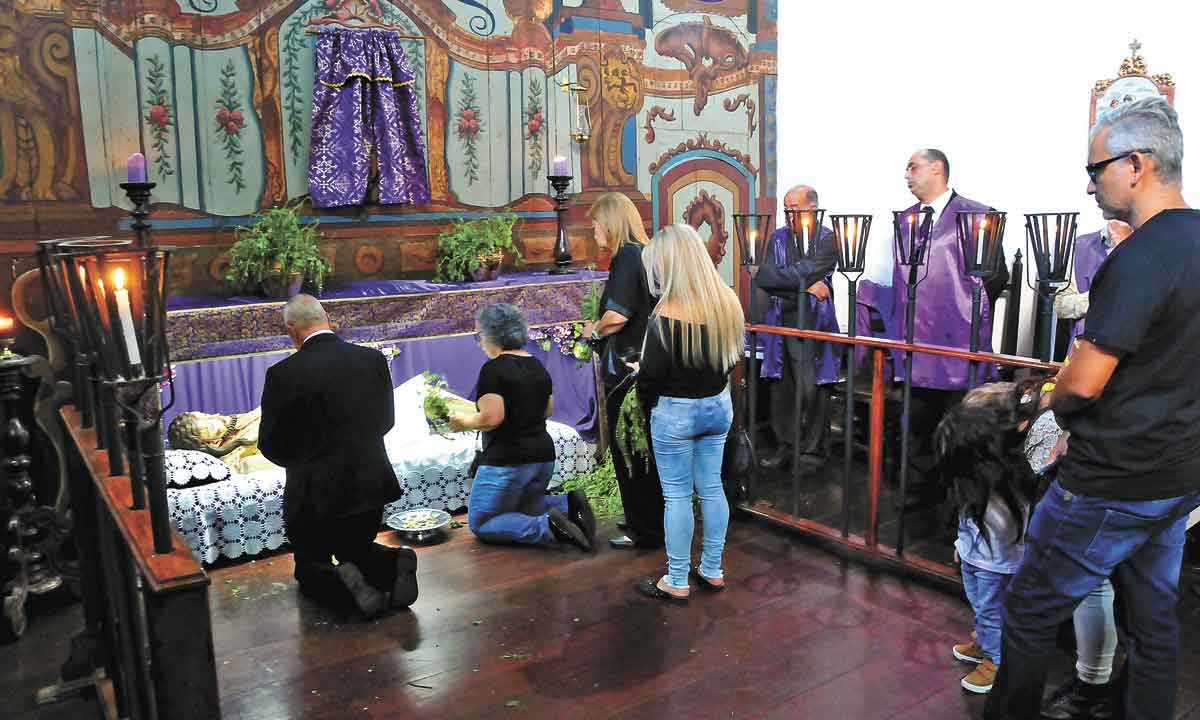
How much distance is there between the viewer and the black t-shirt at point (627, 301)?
4.41 m

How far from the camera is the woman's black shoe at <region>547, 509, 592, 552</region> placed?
14.6 ft

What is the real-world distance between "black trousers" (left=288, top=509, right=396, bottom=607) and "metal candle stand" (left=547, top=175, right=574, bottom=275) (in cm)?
347

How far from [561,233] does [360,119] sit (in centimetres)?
167

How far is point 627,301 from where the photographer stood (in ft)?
14.6

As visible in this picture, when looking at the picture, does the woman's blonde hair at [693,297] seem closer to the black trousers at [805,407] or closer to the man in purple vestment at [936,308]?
the man in purple vestment at [936,308]

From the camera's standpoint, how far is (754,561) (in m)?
4.31

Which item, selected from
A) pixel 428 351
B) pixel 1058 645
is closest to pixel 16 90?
pixel 428 351

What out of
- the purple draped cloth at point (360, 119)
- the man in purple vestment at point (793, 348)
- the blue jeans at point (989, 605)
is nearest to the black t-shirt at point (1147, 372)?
the blue jeans at point (989, 605)

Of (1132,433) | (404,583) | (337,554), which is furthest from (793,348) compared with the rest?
(1132,433)

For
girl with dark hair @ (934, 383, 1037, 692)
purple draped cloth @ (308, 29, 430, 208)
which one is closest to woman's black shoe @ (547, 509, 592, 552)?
girl with dark hair @ (934, 383, 1037, 692)

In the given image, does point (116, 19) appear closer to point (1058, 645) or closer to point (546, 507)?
point (546, 507)

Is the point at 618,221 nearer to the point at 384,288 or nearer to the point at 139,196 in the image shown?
the point at 384,288

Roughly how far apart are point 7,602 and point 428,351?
271 centimetres

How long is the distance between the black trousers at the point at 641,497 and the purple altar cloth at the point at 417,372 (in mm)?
1385
